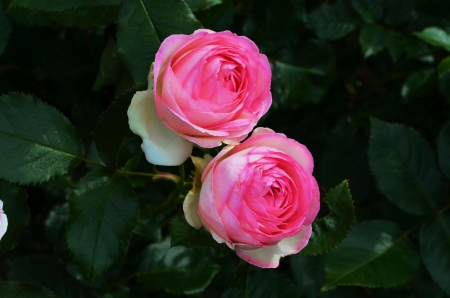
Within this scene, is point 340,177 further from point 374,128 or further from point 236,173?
point 236,173

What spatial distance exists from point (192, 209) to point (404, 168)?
64cm

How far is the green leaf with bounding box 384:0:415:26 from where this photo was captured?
1275 mm

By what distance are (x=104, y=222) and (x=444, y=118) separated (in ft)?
4.41

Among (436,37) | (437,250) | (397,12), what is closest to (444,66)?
(436,37)

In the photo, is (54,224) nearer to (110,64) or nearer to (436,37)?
(110,64)

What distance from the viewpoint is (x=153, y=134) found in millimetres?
650

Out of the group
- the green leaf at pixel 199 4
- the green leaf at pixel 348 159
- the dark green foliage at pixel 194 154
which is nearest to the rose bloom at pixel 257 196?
the dark green foliage at pixel 194 154

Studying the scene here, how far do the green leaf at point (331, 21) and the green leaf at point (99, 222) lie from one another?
759 mm

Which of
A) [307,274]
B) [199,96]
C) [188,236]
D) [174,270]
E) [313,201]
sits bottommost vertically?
[307,274]

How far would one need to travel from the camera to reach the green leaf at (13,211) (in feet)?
2.86

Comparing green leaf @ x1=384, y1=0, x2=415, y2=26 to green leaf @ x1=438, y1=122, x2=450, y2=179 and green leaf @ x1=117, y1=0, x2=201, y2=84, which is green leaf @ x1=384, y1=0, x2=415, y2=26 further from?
green leaf @ x1=117, y1=0, x2=201, y2=84

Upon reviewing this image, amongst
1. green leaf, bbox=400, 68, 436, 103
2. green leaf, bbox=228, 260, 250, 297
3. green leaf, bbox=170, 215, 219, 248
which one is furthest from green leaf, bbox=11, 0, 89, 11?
green leaf, bbox=400, 68, 436, 103

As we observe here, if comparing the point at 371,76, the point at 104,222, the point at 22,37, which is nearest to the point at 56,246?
the point at 104,222

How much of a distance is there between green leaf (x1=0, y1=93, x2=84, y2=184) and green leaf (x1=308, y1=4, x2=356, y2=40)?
0.76 metres
